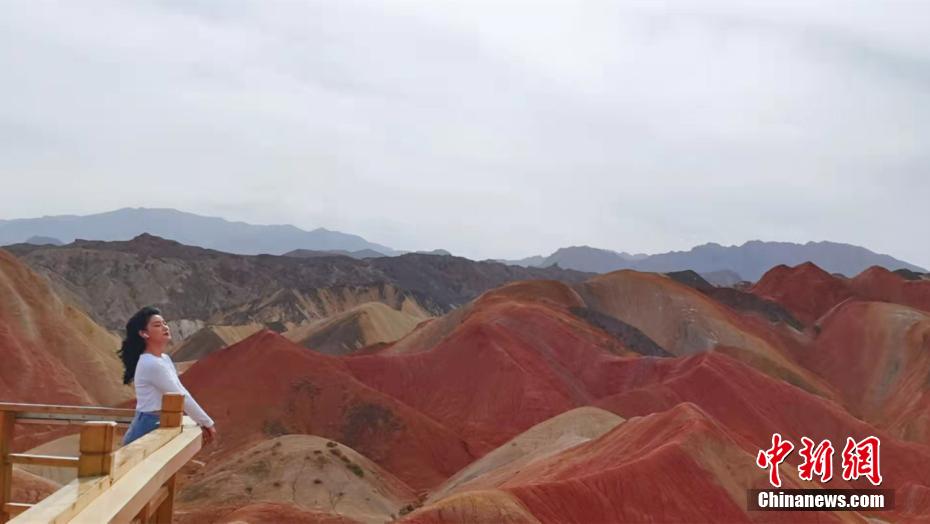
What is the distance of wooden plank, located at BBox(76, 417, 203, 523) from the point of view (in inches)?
116

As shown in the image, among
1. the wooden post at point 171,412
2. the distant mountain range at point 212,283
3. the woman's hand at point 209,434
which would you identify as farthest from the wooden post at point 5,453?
the distant mountain range at point 212,283

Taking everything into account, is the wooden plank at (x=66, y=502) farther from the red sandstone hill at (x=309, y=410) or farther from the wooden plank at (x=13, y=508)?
the red sandstone hill at (x=309, y=410)

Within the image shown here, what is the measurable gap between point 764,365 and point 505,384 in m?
24.6

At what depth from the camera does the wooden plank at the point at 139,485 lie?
295 centimetres

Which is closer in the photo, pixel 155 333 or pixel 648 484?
pixel 155 333

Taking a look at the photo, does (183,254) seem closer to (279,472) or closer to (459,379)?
(459,379)

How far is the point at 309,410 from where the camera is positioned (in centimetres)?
4884

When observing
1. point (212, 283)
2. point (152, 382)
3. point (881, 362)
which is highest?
point (212, 283)

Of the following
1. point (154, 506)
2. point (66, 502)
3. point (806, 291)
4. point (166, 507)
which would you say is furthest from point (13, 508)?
point (806, 291)

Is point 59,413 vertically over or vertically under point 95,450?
under

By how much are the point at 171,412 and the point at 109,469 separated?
158 cm

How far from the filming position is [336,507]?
3362cm

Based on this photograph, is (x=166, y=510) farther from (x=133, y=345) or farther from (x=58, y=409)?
(x=133, y=345)

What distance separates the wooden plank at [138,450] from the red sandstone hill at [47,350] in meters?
46.8
